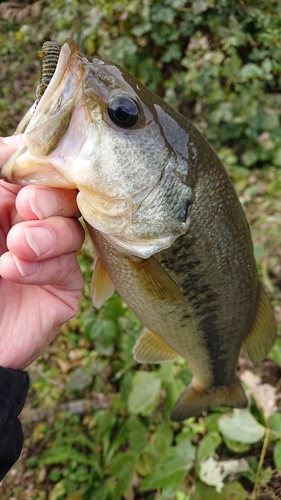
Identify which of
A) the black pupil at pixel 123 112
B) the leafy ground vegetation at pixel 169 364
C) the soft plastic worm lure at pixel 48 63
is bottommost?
the leafy ground vegetation at pixel 169 364

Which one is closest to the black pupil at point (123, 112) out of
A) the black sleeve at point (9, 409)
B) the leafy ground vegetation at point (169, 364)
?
the black sleeve at point (9, 409)

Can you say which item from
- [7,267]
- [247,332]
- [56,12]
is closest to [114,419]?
[247,332]

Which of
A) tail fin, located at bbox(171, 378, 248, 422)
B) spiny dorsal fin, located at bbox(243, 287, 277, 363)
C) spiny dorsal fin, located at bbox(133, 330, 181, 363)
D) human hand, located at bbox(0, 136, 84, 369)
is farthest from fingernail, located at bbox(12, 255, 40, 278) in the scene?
tail fin, located at bbox(171, 378, 248, 422)

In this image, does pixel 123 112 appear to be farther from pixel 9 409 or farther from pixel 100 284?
pixel 9 409

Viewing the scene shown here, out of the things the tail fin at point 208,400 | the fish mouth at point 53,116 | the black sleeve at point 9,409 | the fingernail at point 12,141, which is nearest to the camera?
the fish mouth at point 53,116

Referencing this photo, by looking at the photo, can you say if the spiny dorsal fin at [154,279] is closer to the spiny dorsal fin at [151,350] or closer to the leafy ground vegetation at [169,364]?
the spiny dorsal fin at [151,350]

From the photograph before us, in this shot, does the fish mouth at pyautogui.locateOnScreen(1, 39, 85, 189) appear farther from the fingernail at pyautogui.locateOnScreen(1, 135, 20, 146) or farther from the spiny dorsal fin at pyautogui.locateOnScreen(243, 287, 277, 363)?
the spiny dorsal fin at pyautogui.locateOnScreen(243, 287, 277, 363)
